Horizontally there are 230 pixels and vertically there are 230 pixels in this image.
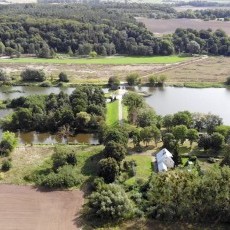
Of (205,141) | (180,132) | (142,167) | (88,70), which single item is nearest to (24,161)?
(142,167)

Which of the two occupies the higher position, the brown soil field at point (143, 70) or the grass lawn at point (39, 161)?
the brown soil field at point (143, 70)

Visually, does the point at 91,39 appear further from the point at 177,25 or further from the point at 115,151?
the point at 115,151

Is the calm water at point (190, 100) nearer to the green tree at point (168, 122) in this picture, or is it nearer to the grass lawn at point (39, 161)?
the green tree at point (168, 122)

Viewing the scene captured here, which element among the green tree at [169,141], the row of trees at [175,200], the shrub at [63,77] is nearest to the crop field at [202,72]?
the shrub at [63,77]

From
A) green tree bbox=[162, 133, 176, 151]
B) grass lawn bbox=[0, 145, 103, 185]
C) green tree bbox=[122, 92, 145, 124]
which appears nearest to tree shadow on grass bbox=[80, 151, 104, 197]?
grass lawn bbox=[0, 145, 103, 185]

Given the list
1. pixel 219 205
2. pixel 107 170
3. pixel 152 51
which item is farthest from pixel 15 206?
pixel 152 51

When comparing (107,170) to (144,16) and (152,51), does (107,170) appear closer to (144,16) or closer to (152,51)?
(152,51)
